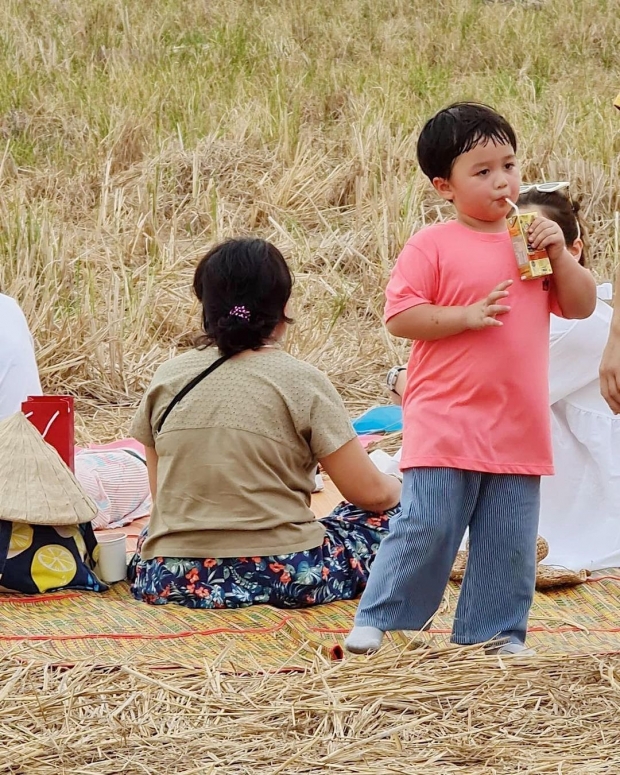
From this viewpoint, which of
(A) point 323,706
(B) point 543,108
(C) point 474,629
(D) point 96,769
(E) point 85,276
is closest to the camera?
(D) point 96,769

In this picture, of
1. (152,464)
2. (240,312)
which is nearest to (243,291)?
(240,312)

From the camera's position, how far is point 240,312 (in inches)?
139

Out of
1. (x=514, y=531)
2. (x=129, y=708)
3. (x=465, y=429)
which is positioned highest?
(x=465, y=429)

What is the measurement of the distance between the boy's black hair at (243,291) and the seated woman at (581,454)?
0.56 meters

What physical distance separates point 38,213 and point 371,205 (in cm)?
204

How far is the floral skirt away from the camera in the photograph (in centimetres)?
361

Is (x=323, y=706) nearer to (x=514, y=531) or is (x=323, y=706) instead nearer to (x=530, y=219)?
(x=514, y=531)

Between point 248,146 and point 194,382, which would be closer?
point 194,382

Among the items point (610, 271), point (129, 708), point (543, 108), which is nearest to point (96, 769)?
point (129, 708)

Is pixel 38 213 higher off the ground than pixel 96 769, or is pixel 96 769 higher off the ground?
pixel 38 213

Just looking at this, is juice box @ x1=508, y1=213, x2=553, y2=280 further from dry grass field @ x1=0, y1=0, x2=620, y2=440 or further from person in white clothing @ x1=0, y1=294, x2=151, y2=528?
dry grass field @ x1=0, y1=0, x2=620, y2=440

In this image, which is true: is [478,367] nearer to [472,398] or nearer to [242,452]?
[472,398]

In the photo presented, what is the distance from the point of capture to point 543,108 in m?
9.39

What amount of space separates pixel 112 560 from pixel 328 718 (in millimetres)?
1332
